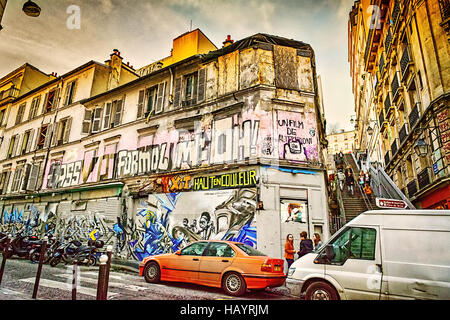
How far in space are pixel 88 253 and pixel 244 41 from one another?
39.3 feet

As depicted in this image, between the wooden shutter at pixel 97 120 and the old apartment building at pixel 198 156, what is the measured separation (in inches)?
3.0

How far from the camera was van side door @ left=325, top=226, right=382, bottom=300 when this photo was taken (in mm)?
4801

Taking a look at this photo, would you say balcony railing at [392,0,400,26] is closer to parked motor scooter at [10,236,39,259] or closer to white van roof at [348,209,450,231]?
white van roof at [348,209,450,231]

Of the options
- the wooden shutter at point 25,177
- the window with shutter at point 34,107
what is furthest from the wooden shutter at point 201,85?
the window with shutter at point 34,107

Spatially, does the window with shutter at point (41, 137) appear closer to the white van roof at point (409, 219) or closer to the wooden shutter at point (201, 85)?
the wooden shutter at point (201, 85)

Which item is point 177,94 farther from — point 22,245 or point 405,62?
point 405,62

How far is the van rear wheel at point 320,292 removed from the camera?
5028mm

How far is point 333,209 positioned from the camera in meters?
16.8

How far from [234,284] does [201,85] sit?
10.4 m

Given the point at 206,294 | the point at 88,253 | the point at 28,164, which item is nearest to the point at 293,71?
the point at 206,294

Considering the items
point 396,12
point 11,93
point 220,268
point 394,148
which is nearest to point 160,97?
point 220,268

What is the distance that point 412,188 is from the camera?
47.2 feet

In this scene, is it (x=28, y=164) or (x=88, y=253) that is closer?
(x=88, y=253)
